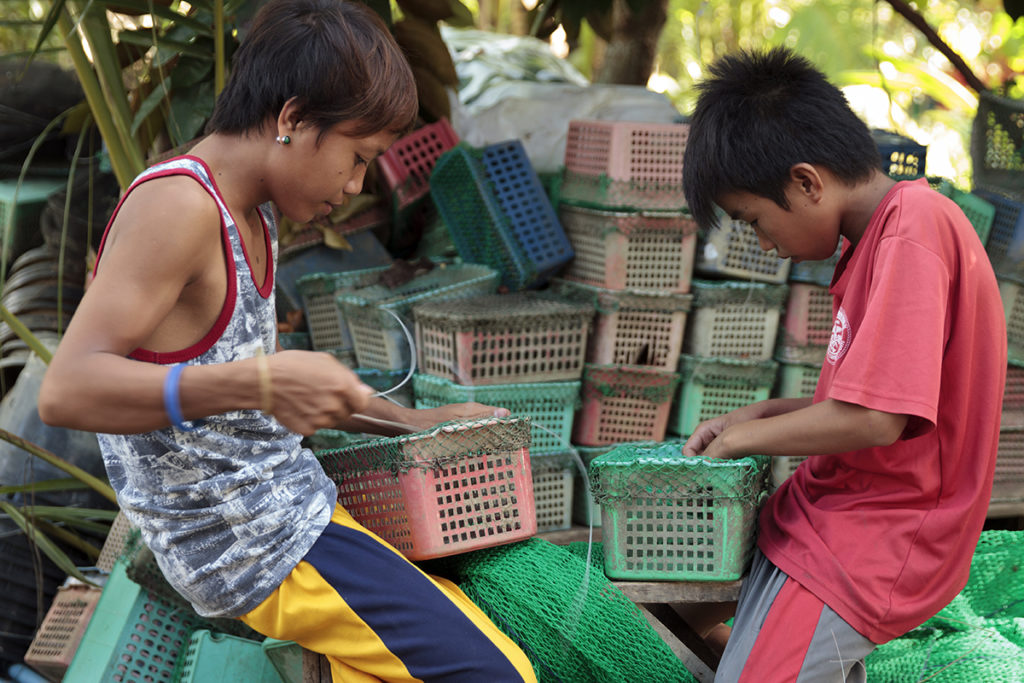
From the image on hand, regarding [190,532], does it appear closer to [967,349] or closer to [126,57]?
[967,349]

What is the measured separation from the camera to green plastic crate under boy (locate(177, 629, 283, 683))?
1979 mm

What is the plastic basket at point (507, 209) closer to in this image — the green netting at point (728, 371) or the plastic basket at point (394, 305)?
the plastic basket at point (394, 305)

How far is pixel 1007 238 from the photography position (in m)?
2.79

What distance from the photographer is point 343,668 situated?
1.57 metres

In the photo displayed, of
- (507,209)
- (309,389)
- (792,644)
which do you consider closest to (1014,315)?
(507,209)

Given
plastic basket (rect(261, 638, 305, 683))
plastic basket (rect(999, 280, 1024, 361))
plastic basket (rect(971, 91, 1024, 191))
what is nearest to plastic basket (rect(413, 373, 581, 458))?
plastic basket (rect(261, 638, 305, 683))

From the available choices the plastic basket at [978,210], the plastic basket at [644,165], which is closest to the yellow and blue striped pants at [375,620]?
the plastic basket at [644,165]

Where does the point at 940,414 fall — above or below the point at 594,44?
below

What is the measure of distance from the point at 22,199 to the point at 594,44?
3.85 meters

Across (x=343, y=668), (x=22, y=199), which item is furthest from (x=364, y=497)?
(x=22, y=199)

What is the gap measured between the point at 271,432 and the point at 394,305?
104 centimetres

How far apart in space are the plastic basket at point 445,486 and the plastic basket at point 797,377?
1.29 m

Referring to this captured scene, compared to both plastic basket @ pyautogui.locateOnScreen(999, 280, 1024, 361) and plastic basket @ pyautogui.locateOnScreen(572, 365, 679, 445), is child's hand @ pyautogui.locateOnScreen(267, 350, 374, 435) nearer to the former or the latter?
plastic basket @ pyautogui.locateOnScreen(572, 365, 679, 445)

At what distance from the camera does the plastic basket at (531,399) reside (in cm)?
248
